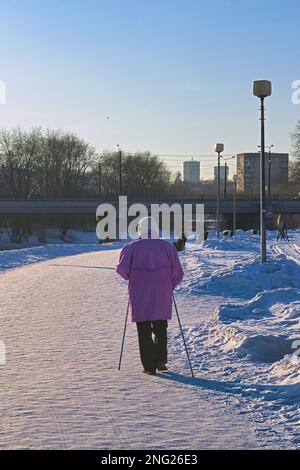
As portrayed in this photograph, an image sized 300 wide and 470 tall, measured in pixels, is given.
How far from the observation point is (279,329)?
916cm

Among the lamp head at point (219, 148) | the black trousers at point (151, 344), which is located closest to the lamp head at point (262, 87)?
the black trousers at point (151, 344)

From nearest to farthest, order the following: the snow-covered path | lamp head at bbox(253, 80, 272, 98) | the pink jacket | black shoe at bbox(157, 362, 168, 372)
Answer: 1. the snow-covered path
2. the pink jacket
3. black shoe at bbox(157, 362, 168, 372)
4. lamp head at bbox(253, 80, 272, 98)

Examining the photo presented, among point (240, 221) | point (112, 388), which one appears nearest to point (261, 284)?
point (112, 388)

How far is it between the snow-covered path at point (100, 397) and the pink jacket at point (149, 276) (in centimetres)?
72

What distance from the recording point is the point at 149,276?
729 centimetres

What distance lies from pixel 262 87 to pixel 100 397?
12762 mm

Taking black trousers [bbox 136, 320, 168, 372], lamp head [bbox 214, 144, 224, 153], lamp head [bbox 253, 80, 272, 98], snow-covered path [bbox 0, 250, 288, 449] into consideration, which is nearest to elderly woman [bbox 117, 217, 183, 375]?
black trousers [bbox 136, 320, 168, 372]

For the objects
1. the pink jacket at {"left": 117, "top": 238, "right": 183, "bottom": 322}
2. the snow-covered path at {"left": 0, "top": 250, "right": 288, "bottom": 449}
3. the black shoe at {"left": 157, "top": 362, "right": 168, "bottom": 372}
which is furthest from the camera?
the black shoe at {"left": 157, "top": 362, "right": 168, "bottom": 372}

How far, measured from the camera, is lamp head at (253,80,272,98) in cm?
1720

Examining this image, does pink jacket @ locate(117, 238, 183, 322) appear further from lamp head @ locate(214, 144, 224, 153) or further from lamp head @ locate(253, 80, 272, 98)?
lamp head @ locate(214, 144, 224, 153)

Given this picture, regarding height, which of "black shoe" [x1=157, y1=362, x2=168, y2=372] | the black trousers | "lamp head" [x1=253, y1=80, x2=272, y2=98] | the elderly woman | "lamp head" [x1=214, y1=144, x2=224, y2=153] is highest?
"lamp head" [x1=253, y1=80, x2=272, y2=98]

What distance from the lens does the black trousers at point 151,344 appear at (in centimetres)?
729

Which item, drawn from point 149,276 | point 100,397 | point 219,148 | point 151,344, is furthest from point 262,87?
point 219,148

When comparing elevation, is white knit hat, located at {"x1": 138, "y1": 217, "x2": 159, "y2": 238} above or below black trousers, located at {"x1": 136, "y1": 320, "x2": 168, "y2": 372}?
above
